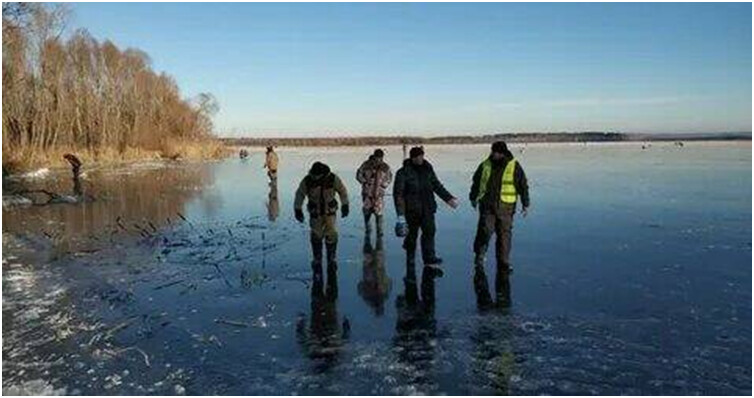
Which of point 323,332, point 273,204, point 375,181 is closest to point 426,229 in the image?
point 375,181

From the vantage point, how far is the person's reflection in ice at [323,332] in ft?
18.2

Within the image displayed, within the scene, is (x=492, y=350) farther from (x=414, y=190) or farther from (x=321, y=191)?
(x=414, y=190)

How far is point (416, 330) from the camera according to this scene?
6250 millimetres

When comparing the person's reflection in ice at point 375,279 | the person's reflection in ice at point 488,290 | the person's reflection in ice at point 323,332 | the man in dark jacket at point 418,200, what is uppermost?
the man in dark jacket at point 418,200

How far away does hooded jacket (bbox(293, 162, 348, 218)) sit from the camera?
846 cm

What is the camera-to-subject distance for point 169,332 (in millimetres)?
6320

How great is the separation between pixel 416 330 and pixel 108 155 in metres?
43.5

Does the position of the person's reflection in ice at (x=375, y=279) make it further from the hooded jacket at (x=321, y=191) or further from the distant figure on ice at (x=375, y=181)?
the hooded jacket at (x=321, y=191)

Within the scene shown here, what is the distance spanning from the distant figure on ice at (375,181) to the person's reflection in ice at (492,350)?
397 cm

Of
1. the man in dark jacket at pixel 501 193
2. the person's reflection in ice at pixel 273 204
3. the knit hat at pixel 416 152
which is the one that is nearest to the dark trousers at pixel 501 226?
the man in dark jacket at pixel 501 193

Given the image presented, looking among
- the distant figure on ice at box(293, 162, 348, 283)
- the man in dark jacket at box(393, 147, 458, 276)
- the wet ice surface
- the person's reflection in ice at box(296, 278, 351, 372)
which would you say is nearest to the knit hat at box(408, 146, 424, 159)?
the man in dark jacket at box(393, 147, 458, 276)

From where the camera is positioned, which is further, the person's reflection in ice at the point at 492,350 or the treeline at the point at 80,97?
the treeline at the point at 80,97

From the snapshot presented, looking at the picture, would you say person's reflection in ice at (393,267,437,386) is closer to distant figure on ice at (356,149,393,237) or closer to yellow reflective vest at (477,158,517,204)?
yellow reflective vest at (477,158,517,204)

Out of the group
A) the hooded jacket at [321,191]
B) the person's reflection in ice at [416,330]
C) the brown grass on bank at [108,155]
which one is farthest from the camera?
the brown grass on bank at [108,155]
